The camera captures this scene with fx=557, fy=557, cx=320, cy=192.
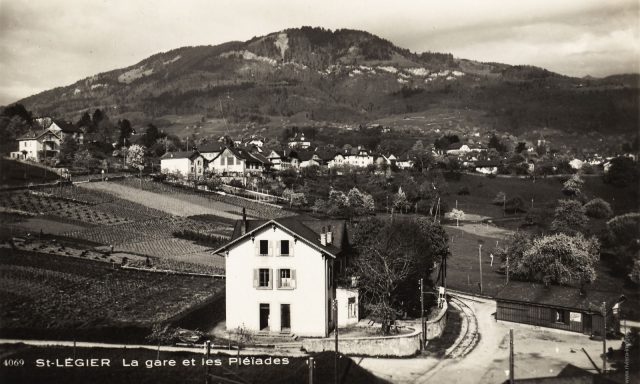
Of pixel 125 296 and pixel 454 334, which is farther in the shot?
pixel 125 296

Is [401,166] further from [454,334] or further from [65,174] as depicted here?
[454,334]

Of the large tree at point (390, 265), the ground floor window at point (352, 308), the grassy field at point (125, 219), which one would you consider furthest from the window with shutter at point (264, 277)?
the grassy field at point (125, 219)

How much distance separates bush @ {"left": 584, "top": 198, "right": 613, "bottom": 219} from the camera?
106125mm

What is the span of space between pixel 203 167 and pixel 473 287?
83001 mm

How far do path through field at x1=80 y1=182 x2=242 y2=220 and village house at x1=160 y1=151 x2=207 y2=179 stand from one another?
25078mm

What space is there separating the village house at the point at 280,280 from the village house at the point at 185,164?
8620 centimetres

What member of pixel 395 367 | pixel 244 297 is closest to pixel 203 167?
pixel 244 297

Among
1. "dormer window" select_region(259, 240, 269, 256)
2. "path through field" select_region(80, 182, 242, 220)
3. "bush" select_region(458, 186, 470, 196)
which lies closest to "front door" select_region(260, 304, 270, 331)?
"dormer window" select_region(259, 240, 269, 256)

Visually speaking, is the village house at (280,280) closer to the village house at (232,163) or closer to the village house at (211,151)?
the village house at (232,163)

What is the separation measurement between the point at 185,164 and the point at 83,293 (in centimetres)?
8135

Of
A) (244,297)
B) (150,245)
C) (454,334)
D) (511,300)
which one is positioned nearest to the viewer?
(244,297)

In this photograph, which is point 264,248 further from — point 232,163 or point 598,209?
point 232,163

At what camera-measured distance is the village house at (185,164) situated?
123m

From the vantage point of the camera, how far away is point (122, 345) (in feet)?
109
